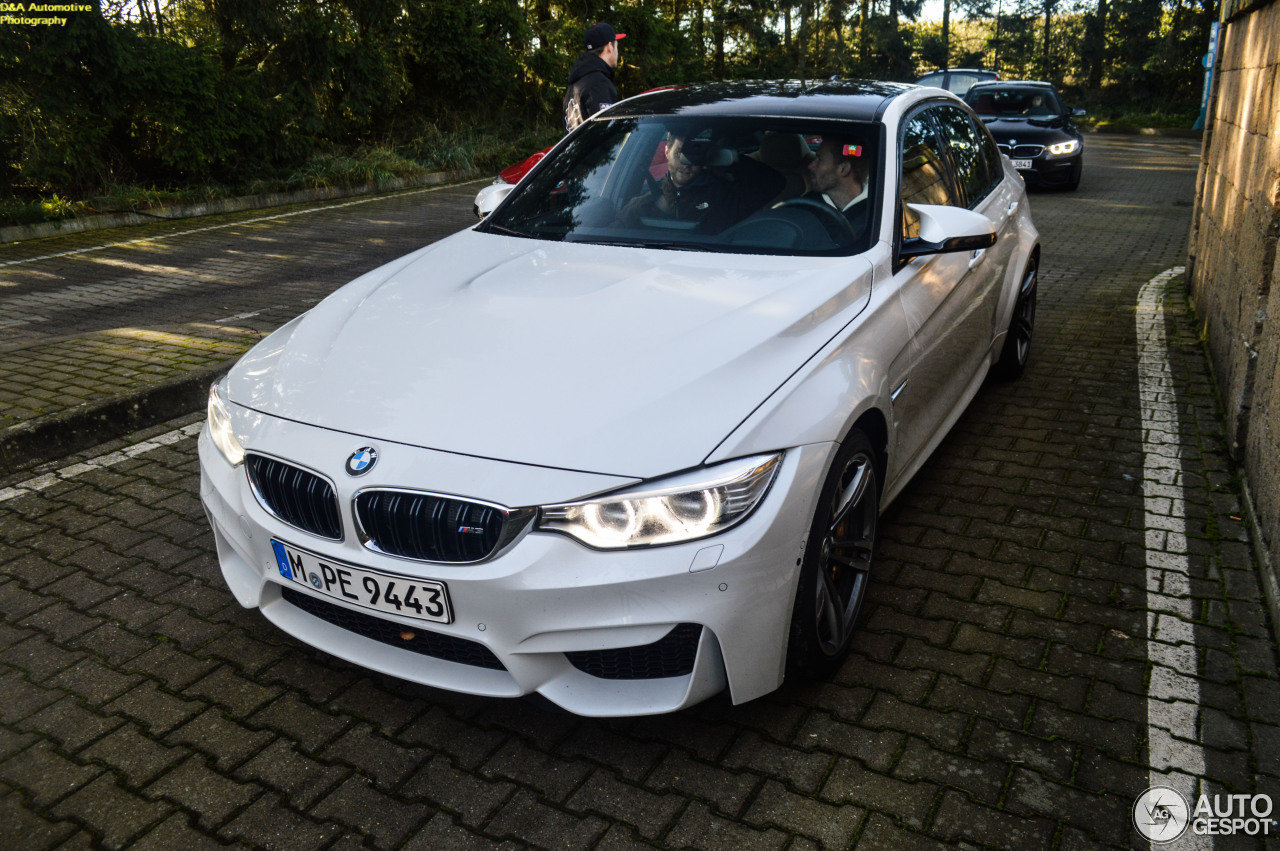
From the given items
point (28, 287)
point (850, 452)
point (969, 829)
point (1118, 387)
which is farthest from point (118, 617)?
point (28, 287)

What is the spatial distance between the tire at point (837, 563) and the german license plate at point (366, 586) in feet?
3.15

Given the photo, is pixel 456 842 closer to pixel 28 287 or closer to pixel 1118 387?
pixel 1118 387

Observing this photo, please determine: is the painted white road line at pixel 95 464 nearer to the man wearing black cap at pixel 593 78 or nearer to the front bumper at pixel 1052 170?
the man wearing black cap at pixel 593 78

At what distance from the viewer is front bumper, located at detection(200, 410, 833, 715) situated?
2371 millimetres

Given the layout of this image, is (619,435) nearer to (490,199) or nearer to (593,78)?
(490,199)

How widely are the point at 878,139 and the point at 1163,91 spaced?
3564cm

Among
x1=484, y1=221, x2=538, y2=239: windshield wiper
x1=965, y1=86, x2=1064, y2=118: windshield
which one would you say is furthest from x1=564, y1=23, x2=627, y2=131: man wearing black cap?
x1=965, y1=86, x2=1064, y2=118: windshield

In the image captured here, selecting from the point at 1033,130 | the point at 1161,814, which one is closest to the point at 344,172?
the point at 1033,130

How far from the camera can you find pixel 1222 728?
9.22ft

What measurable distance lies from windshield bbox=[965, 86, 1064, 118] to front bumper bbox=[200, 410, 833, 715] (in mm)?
14274

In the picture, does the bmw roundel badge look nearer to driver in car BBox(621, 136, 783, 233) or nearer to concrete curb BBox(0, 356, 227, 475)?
driver in car BBox(621, 136, 783, 233)

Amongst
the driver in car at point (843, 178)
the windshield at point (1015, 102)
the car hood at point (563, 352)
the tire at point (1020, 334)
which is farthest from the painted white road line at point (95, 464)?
the windshield at point (1015, 102)

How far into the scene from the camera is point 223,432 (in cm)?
296

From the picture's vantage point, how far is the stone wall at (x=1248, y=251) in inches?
155
